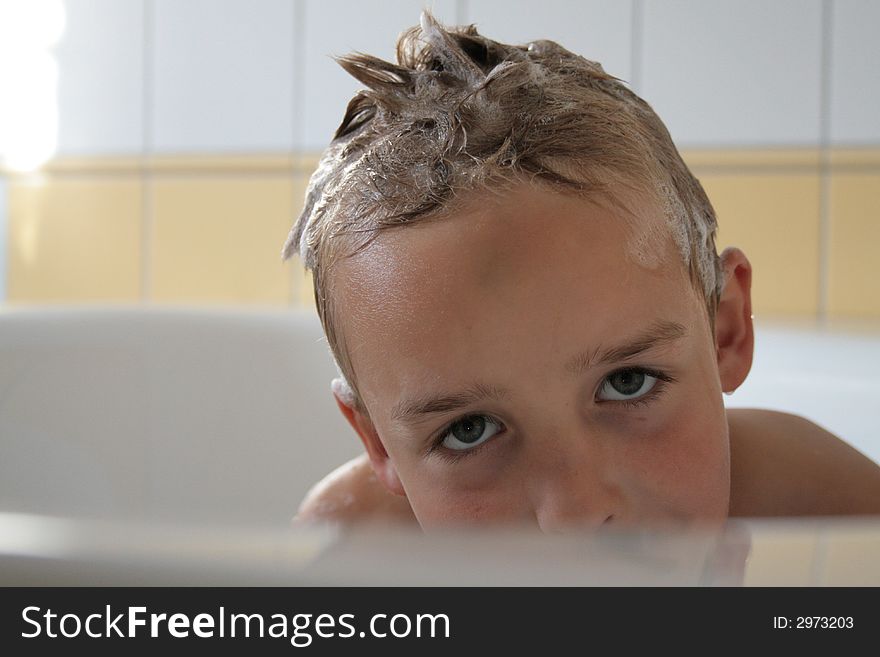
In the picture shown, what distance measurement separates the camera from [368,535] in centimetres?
35

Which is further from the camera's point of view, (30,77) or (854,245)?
(30,77)

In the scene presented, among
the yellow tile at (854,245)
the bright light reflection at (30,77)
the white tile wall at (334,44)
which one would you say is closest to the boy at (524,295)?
the yellow tile at (854,245)

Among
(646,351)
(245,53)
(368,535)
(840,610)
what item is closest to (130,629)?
(368,535)

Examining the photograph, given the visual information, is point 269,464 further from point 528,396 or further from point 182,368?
point 528,396

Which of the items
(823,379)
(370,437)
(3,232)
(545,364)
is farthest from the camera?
(3,232)

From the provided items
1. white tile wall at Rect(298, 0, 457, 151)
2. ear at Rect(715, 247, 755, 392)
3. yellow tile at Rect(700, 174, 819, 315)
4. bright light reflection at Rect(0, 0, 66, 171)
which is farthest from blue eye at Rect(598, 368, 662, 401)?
bright light reflection at Rect(0, 0, 66, 171)

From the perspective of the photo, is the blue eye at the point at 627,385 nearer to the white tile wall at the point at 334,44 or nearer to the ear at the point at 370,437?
the ear at the point at 370,437

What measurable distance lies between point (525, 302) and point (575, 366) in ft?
0.15

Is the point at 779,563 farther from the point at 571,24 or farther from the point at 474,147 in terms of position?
the point at 571,24

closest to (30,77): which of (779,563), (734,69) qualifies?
(734,69)

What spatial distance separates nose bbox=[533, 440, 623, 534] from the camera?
588 mm

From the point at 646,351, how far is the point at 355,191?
0.21 meters

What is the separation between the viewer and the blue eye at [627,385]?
0.62 metres

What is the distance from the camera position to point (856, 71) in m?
1.52
